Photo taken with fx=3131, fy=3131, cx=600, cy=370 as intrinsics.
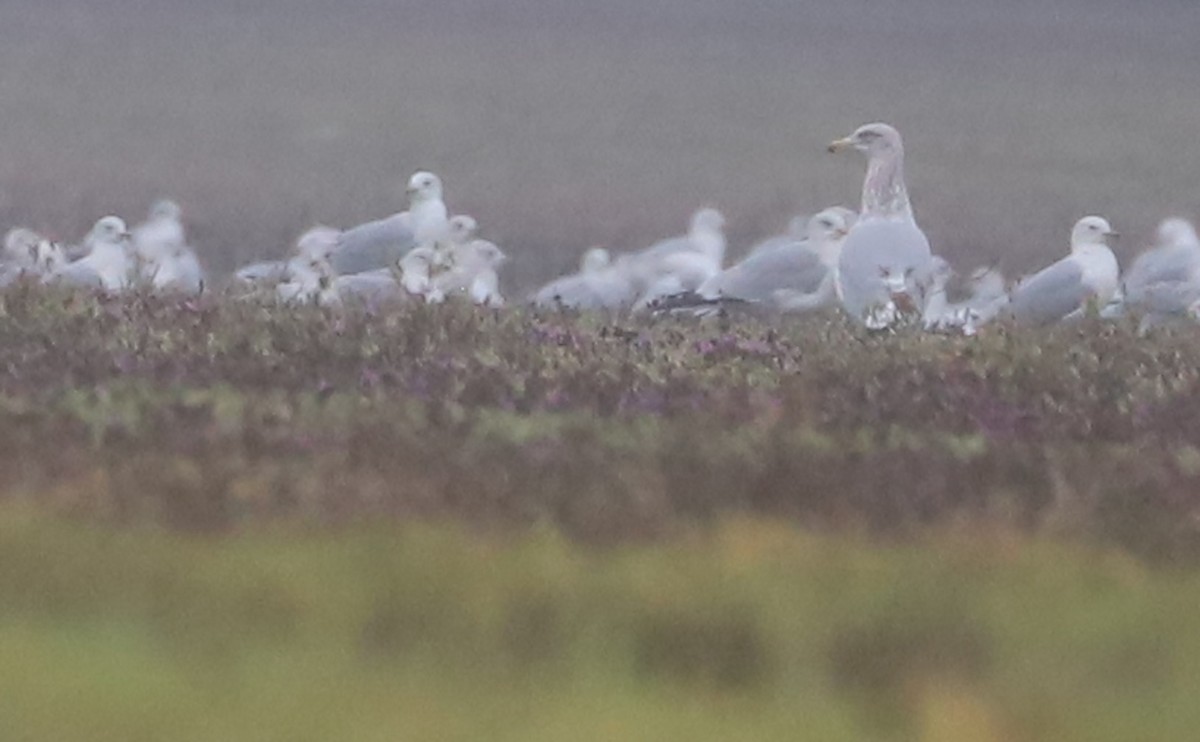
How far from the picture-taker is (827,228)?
54.0ft

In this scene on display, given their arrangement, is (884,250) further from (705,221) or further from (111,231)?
(705,221)

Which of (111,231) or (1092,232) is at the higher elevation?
(111,231)

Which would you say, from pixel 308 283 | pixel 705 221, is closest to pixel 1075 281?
pixel 308 283

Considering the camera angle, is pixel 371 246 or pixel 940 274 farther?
pixel 371 246

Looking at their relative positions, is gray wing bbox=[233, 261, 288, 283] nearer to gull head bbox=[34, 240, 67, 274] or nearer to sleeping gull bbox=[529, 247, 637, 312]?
gull head bbox=[34, 240, 67, 274]

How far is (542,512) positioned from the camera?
5.53 meters

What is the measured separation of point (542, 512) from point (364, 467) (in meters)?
0.67

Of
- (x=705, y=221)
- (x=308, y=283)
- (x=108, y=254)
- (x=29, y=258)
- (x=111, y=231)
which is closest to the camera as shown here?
(x=29, y=258)

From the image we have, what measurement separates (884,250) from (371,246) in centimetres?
435

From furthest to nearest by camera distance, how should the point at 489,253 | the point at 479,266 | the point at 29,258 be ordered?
the point at 489,253 < the point at 479,266 < the point at 29,258

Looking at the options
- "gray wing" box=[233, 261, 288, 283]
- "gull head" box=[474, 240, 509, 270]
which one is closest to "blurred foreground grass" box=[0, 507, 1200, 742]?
"gray wing" box=[233, 261, 288, 283]

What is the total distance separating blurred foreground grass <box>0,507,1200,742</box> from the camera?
14.6 ft

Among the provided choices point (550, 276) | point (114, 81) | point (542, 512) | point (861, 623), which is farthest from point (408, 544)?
point (114, 81)

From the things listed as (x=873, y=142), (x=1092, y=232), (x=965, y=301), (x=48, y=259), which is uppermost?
(x=873, y=142)
